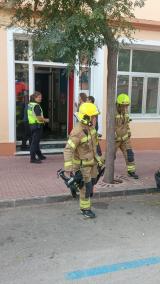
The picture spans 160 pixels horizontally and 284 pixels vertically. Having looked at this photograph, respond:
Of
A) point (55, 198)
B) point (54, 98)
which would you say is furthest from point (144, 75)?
point (55, 198)

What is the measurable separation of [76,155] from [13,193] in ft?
5.63

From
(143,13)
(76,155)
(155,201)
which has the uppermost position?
(143,13)

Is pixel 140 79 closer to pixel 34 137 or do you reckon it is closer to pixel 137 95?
pixel 137 95

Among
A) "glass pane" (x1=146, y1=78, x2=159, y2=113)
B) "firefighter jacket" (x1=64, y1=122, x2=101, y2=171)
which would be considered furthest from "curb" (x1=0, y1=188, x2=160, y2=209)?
"glass pane" (x1=146, y1=78, x2=159, y2=113)

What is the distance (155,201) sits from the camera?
22.7 feet

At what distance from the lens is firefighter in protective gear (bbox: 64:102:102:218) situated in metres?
5.53

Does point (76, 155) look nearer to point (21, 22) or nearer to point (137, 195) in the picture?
point (137, 195)

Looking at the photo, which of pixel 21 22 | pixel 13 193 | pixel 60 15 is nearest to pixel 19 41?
pixel 21 22

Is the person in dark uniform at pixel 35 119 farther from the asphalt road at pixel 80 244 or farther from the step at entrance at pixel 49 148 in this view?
the asphalt road at pixel 80 244

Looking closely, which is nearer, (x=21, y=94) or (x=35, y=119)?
(x=35, y=119)

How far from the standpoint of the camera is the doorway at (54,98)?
462 inches

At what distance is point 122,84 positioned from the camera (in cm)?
1147

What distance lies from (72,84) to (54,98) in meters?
1.46

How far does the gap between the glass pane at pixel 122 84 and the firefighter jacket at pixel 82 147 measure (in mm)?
5853
